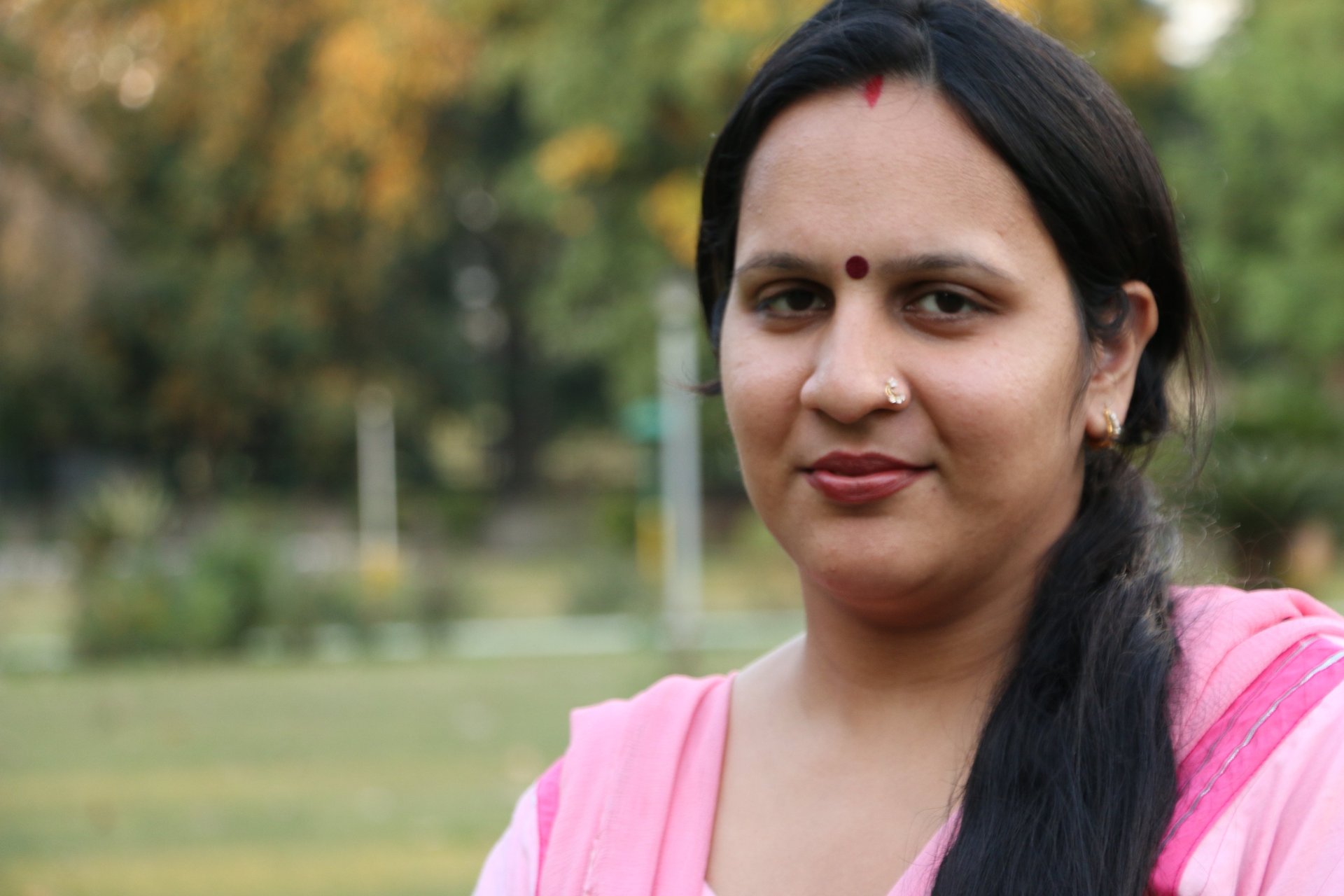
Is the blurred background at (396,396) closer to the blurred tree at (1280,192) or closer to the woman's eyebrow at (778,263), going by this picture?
the blurred tree at (1280,192)

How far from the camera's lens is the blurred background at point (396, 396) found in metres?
7.97

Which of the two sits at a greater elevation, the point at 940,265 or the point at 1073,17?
the point at 1073,17

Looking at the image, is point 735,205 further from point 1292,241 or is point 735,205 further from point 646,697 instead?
point 1292,241

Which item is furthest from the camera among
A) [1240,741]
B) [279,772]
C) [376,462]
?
[376,462]

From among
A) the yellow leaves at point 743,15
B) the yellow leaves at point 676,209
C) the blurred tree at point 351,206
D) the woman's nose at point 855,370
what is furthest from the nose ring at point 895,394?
the yellow leaves at point 676,209

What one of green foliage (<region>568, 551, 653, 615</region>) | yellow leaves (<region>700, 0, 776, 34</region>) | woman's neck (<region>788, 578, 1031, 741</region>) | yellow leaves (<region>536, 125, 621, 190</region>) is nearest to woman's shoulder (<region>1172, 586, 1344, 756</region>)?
woman's neck (<region>788, 578, 1031, 741</region>)

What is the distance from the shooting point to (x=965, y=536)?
1.61 metres

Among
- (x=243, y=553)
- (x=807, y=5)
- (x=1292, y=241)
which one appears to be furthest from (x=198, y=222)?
(x=1292, y=241)

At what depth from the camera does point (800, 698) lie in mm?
1840

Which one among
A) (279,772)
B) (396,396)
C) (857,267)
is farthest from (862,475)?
(396,396)

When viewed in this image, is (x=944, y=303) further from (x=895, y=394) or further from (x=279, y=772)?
(x=279, y=772)

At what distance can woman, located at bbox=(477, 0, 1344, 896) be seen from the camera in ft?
4.86

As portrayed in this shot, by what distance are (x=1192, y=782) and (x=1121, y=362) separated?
1.57 ft

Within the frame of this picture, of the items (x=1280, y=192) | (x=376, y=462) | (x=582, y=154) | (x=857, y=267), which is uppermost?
(x=582, y=154)
